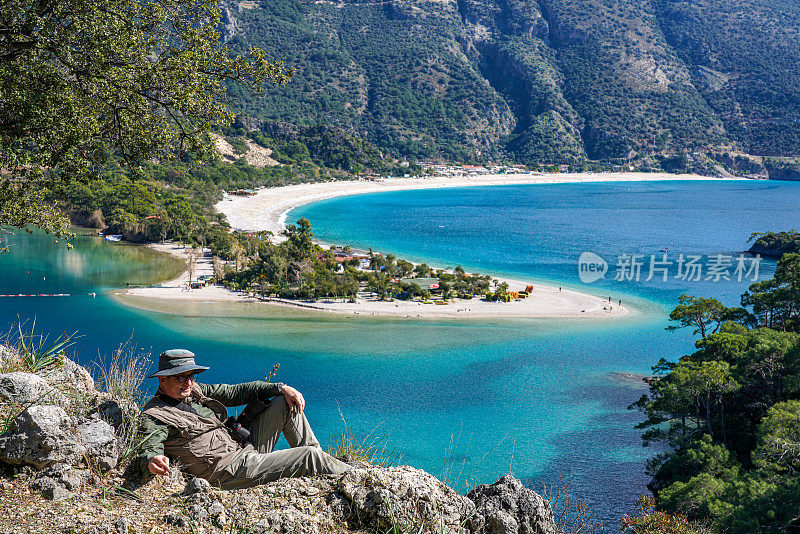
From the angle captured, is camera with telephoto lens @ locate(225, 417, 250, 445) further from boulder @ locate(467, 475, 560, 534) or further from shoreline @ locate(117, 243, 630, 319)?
shoreline @ locate(117, 243, 630, 319)

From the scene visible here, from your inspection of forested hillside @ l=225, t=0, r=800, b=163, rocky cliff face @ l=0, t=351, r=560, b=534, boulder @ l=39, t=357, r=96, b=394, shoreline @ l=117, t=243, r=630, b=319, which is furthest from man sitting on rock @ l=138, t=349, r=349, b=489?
forested hillside @ l=225, t=0, r=800, b=163

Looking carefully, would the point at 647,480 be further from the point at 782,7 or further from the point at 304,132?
the point at 782,7

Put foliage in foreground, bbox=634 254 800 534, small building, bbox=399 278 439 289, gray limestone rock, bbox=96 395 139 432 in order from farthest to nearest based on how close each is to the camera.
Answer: small building, bbox=399 278 439 289
foliage in foreground, bbox=634 254 800 534
gray limestone rock, bbox=96 395 139 432

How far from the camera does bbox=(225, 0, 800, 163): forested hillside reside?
160 meters

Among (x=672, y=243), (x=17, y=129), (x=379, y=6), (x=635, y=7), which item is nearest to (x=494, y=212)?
(x=672, y=243)

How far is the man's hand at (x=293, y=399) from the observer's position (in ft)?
13.5

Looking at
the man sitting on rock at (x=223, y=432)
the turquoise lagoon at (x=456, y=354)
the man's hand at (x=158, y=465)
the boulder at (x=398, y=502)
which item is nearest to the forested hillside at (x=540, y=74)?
the turquoise lagoon at (x=456, y=354)

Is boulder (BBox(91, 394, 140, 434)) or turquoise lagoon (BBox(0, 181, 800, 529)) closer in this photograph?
boulder (BBox(91, 394, 140, 434))

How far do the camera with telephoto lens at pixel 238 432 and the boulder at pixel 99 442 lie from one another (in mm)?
719

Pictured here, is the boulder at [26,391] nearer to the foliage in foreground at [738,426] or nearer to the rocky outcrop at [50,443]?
the rocky outcrop at [50,443]

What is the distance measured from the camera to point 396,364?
90.6ft

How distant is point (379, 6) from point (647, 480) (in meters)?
185

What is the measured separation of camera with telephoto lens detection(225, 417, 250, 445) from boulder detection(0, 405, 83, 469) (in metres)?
0.93

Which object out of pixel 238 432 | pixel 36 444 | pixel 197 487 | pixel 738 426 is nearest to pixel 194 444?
pixel 238 432
